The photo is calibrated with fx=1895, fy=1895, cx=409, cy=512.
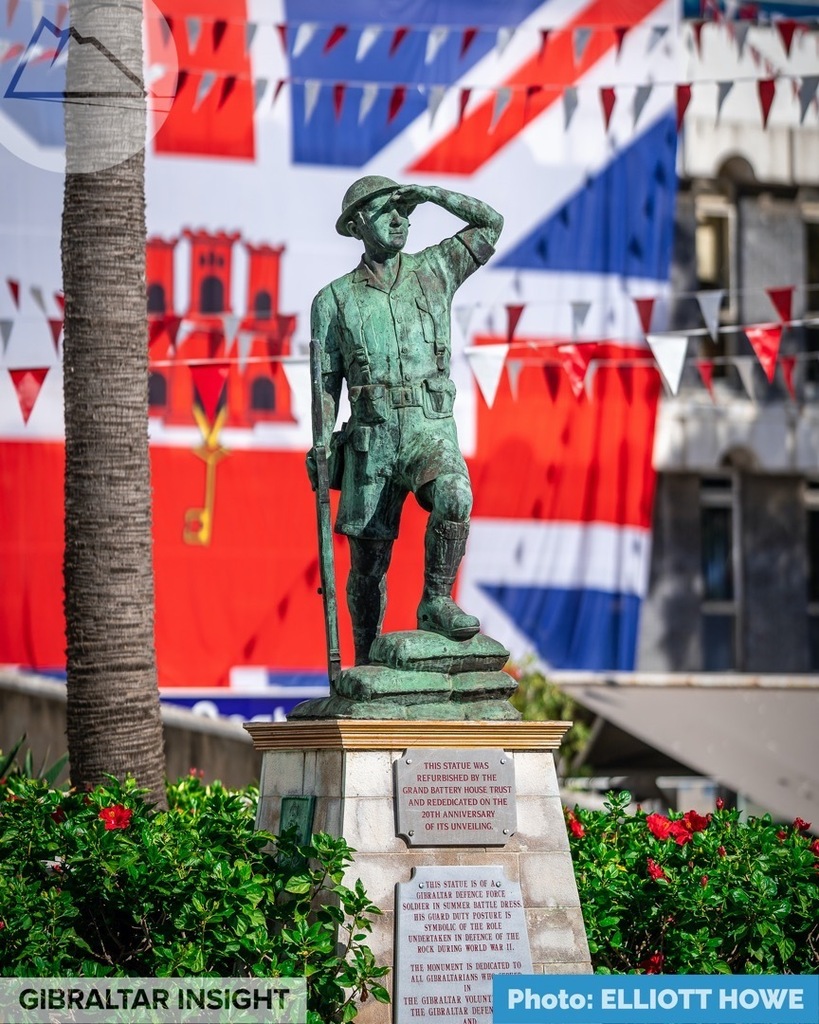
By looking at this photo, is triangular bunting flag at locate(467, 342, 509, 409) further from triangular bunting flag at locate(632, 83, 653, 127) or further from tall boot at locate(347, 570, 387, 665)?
tall boot at locate(347, 570, 387, 665)

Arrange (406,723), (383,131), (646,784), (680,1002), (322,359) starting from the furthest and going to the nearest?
(383,131), (646,784), (322,359), (406,723), (680,1002)

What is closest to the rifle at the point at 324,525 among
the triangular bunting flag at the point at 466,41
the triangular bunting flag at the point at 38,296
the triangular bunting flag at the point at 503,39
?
the triangular bunting flag at the point at 38,296

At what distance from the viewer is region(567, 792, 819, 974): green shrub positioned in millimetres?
8656

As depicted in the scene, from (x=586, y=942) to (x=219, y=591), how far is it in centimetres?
1236

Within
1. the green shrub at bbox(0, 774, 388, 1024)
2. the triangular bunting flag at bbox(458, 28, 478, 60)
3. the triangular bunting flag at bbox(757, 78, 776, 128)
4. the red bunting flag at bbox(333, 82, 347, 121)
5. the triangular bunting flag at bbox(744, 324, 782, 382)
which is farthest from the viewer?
the triangular bunting flag at bbox(458, 28, 478, 60)

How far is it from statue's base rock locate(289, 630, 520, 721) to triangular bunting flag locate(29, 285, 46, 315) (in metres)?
10.4

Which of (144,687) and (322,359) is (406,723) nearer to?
(322,359)

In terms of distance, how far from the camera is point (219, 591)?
20250mm

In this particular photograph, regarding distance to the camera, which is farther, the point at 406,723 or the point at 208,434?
the point at 208,434

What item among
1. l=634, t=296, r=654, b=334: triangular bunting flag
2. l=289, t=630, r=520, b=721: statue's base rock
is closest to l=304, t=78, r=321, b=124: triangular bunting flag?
l=634, t=296, r=654, b=334: triangular bunting flag

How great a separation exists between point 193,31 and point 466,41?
11.8 feet

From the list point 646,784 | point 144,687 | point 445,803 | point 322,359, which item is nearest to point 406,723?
point 445,803

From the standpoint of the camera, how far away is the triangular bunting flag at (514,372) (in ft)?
60.3

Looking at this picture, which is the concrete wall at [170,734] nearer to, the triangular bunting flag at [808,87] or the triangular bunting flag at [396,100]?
the triangular bunting flag at [396,100]
